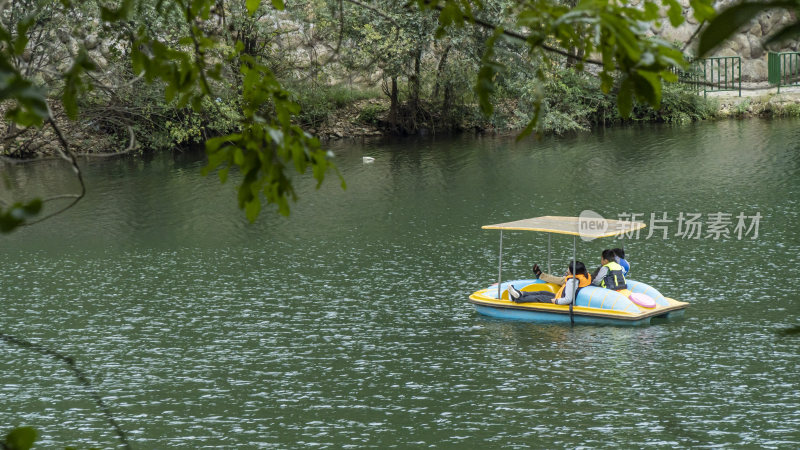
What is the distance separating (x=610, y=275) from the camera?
21.2 m

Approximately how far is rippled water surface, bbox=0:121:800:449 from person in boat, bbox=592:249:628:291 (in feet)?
4.32

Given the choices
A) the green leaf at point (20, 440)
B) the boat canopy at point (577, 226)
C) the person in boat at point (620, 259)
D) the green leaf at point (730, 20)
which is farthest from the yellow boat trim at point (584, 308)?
the green leaf at point (730, 20)

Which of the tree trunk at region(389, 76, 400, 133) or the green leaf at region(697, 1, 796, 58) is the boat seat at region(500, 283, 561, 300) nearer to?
the green leaf at region(697, 1, 796, 58)

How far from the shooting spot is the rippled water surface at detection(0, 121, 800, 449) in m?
15.7

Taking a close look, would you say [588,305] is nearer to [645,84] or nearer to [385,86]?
[645,84]

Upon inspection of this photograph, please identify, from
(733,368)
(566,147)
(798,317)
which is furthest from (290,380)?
(566,147)

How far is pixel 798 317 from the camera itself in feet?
64.5

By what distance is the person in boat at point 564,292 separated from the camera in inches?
827

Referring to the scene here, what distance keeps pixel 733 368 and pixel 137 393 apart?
10.6 metres

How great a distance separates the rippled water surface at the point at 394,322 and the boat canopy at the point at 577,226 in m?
1.72

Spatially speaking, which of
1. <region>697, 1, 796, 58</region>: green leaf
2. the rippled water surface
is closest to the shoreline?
the rippled water surface

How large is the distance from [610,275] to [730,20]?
19.7 m

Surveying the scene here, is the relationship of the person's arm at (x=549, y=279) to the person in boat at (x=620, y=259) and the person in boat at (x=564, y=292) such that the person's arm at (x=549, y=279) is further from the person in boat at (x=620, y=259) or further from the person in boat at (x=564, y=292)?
the person in boat at (x=620, y=259)

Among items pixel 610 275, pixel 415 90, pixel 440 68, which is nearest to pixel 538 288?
pixel 610 275
